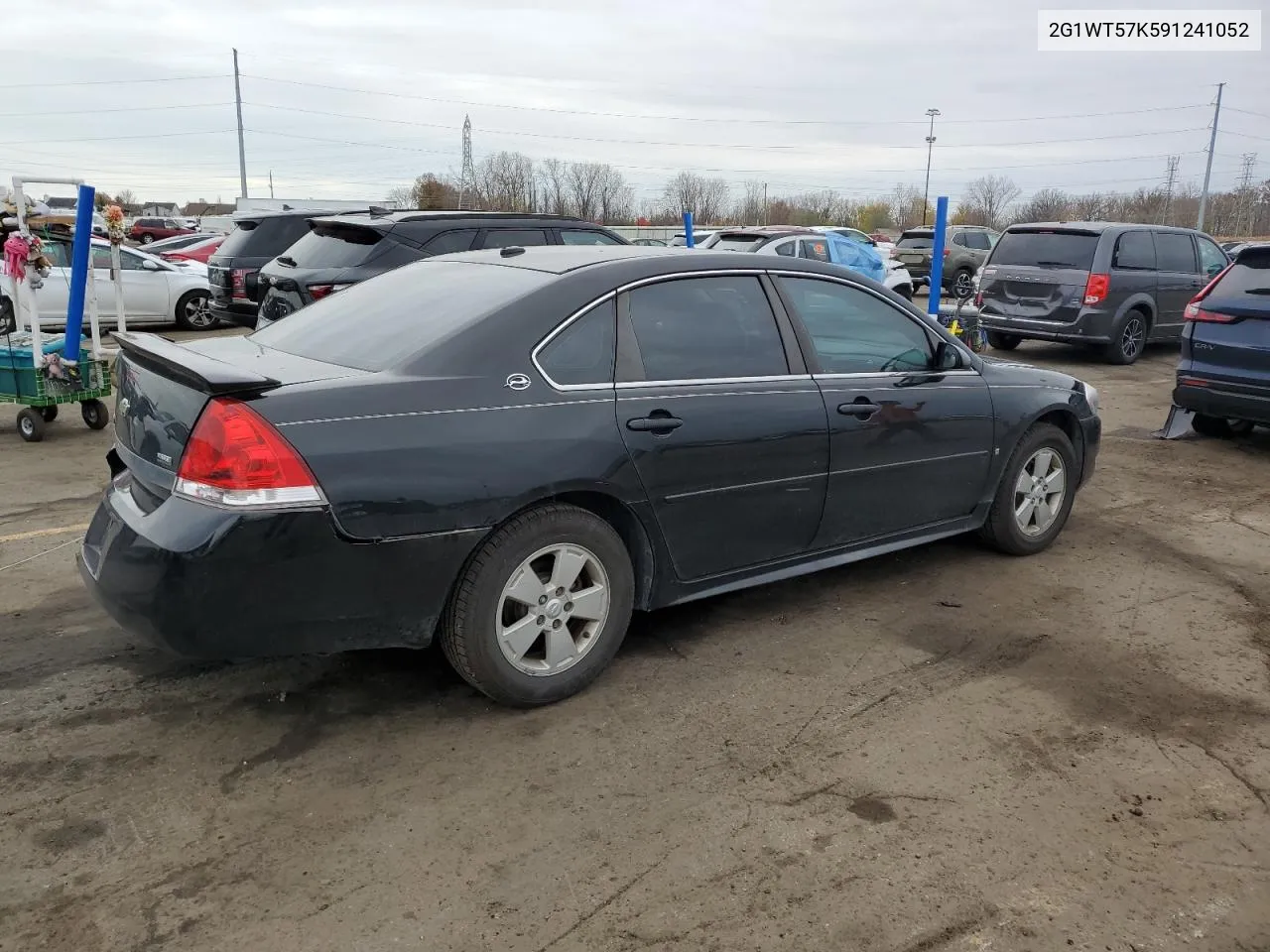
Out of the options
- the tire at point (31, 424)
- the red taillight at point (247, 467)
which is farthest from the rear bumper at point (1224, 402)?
the tire at point (31, 424)

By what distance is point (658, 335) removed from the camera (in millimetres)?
3865

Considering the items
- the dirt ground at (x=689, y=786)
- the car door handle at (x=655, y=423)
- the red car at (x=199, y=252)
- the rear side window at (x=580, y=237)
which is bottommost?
the dirt ground at (x=689, y=786)

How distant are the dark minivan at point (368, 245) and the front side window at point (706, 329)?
197 inches

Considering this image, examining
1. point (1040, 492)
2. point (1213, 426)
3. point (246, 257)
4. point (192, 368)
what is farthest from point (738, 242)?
point (192, 368)

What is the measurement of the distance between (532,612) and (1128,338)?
39.4 ft

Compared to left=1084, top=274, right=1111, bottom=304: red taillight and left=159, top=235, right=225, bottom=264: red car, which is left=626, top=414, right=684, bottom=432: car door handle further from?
left=159, top=235, right=225, bottom=264: red car

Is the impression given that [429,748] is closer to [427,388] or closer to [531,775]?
[531,775]

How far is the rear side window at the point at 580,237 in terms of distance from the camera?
9.53 meters

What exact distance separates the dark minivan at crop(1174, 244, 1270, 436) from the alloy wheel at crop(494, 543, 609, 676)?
245 inches

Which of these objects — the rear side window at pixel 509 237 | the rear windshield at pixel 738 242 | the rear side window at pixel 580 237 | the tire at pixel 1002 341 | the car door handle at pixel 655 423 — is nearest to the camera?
the car door handle at pixel 655 423

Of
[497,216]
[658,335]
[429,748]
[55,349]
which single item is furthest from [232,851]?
[497,216]

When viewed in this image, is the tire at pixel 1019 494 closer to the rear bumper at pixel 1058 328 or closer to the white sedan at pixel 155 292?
the rear bumper at pixel 1058 328

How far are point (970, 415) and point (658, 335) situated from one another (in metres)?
1.82

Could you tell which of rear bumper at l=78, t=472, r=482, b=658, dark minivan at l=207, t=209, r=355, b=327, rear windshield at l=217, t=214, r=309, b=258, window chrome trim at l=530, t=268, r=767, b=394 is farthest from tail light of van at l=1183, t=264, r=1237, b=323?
rear windshield at l=217, t=214, r=309, b=258
